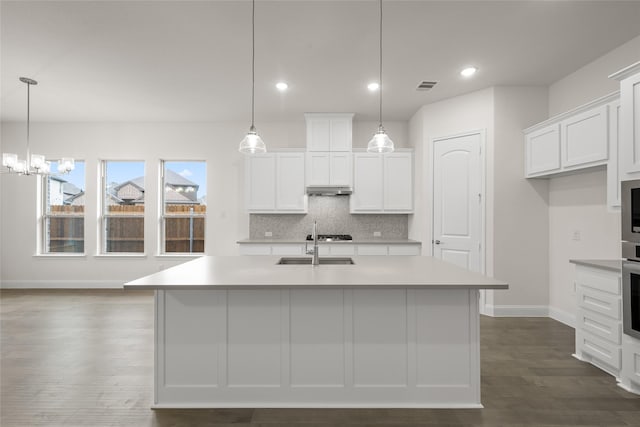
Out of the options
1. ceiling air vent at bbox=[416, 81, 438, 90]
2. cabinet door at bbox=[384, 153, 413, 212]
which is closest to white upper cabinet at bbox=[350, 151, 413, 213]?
cabinet door at bbox=[384, 153, 413, 212]

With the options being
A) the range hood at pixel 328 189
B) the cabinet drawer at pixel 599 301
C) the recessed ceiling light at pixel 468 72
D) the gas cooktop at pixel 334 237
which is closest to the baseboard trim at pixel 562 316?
the cabinet drawer at pixel 599 301

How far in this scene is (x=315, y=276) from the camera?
2.29 m

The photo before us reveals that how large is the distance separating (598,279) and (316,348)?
2362 mm

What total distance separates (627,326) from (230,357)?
9.19ft

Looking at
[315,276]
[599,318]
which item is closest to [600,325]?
[599,318]

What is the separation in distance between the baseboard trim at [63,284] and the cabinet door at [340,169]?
4.04 metres

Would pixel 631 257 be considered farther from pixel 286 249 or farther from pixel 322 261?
pixel 286 249

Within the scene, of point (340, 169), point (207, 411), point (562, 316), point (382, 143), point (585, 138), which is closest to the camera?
point (207, 411)

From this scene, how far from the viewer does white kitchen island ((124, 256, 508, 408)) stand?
230cm

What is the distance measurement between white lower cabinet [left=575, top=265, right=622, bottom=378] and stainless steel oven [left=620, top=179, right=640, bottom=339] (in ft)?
0.38

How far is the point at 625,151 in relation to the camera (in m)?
2.61

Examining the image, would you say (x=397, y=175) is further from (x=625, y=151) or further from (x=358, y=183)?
(x=625, y=151)

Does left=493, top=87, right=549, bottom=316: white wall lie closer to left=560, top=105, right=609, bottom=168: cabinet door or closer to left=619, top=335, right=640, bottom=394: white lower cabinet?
left=560, top=105, right=609, bottom=168: cabinet door

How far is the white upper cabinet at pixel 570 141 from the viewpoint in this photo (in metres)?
3.07
